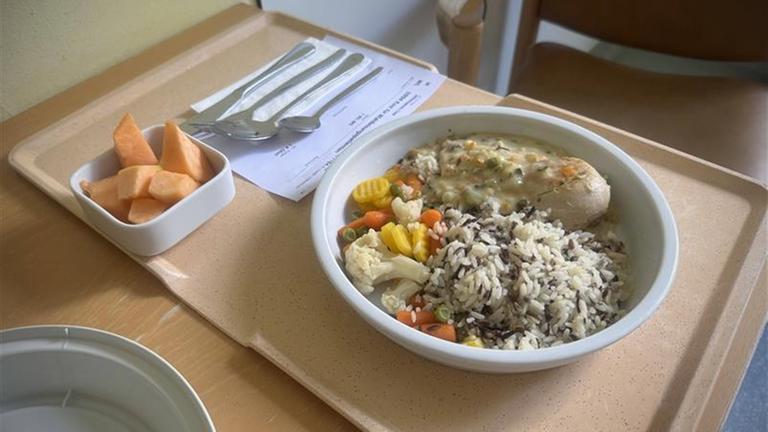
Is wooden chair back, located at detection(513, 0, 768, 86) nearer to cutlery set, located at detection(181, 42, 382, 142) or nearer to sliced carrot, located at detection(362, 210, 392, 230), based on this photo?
cutlery set, located at detection(181, 42, 382, 142)

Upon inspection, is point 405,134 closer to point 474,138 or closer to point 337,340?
point 474,138

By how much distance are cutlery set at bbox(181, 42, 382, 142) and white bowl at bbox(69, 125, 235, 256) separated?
118 mm

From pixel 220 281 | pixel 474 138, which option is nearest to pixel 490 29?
pixel 474 138

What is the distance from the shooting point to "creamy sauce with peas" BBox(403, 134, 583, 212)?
777mm

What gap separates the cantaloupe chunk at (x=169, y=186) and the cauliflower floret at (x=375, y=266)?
0.24 metres

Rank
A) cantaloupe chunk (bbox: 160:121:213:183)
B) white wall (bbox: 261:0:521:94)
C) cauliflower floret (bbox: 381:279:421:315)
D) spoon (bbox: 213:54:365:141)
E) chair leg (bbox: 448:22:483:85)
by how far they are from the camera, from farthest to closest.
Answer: white wall (bbox: 261:0:521:94) < chair leg (bbox: 448:22:483:85) < spoon (bbox: 213:54:365:141) < cantaloupe chunk (bbox: 160:121:213:183) < cauliflower floret (bbox: 381:279:421:315)

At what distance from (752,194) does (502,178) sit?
36 cm

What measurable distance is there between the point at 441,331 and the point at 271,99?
548 millimetres

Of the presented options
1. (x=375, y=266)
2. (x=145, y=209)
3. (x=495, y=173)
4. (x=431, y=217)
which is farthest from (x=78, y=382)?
(x=495, y=173)

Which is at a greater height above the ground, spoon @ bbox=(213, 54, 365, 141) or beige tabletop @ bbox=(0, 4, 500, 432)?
spoon @ bbox=(213, 54, 365, 141)

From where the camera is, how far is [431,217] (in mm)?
761

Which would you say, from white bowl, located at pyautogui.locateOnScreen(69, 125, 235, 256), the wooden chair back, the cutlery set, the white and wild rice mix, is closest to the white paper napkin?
the cutlery set

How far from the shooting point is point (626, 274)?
28.9 inches

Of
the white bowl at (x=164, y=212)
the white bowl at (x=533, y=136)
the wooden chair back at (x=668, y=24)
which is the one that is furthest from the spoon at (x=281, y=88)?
the wooden chair back at (x=668, y=24)
